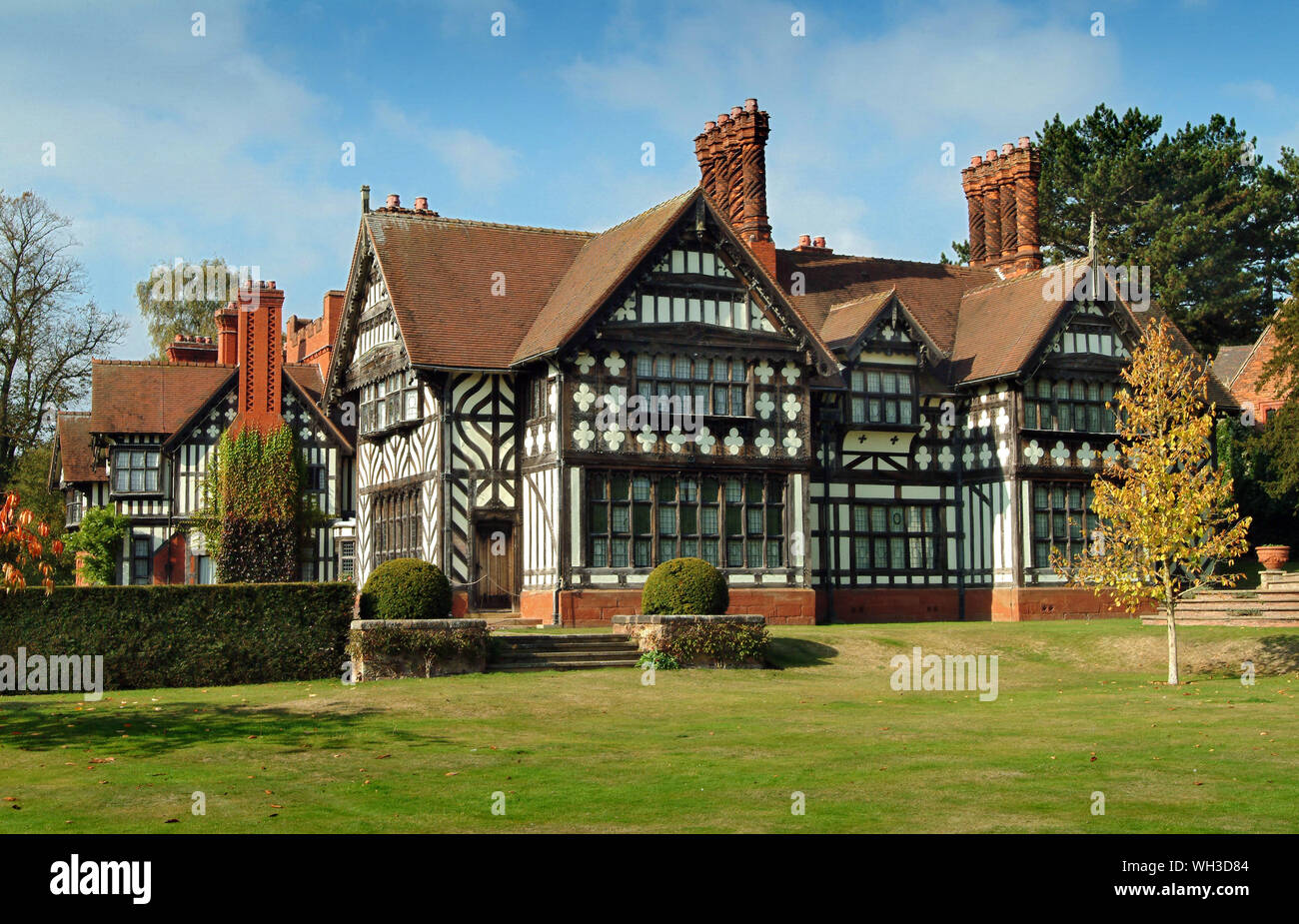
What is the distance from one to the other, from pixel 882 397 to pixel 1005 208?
1080 cm

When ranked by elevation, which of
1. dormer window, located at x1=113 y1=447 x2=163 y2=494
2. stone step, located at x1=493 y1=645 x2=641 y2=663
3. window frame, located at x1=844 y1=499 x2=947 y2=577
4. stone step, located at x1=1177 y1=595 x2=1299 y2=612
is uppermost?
dormer window, located at x1=113 y1=447 x2=163 y2=494

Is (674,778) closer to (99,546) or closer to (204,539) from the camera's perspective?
(204,539)

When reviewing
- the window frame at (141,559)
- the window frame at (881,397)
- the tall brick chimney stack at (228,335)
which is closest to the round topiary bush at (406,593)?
the window frame at (881,397)

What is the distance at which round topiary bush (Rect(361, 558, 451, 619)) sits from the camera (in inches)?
1033

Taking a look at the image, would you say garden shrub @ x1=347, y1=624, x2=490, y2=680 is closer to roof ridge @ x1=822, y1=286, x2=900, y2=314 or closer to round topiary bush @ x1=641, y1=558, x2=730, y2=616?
round topiary bush @ x1=641, y1=558, x2=730, y2=616

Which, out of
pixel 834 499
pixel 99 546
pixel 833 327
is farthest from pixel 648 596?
pixel 99 546

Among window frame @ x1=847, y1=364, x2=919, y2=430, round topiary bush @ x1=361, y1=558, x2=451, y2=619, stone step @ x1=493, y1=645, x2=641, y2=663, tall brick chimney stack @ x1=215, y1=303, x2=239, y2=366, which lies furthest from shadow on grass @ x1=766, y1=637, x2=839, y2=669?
tall brick chimney stack @ x1=215, y1=303, x2=239, y2=366

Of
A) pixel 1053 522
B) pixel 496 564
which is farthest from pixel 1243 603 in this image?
pixel 496 564

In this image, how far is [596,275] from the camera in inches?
1372

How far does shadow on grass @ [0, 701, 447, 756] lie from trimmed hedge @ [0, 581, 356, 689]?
313 centimetres

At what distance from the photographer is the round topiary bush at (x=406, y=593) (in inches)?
1033

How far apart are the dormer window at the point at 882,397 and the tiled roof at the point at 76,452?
27734mm

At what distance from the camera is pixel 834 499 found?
36969 millimetres

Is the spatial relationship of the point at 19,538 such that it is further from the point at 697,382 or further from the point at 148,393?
the point at 148,393
